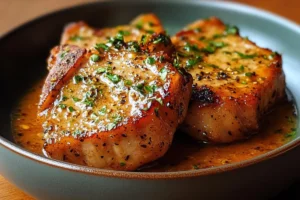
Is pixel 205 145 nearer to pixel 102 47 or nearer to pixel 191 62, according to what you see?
pixel 191 62

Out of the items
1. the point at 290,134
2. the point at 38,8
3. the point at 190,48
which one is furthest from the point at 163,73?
the point at 38,8

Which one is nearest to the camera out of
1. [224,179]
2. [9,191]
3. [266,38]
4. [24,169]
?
→ [224,179]

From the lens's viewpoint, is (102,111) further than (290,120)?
No

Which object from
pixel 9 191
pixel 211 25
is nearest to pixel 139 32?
pixel 211 25

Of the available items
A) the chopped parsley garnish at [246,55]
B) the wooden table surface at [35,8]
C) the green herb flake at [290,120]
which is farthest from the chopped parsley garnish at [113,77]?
the wooden table surface at [35,8]

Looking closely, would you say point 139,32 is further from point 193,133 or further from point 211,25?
point 193,133

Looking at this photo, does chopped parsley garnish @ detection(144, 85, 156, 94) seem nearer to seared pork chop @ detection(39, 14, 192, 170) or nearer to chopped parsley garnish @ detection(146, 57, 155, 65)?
seared pork chop @ detection(39, 14, 192, 170)

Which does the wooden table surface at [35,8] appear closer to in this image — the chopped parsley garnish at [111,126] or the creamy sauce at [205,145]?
the creamy sauce at [205,145]
